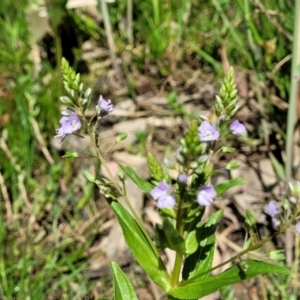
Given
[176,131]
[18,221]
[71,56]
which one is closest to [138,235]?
[18,221]

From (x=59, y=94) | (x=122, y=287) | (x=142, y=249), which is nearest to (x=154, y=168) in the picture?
(x=142, y=249)

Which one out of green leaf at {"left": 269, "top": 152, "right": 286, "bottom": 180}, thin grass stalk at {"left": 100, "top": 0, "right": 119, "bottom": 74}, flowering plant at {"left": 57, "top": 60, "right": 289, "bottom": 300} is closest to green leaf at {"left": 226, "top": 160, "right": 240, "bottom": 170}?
flowering plant at {"left": 57, "top": 60, "right": 289, "bottom": 300}

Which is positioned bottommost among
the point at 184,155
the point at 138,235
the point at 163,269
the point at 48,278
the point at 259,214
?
the point at 259,214

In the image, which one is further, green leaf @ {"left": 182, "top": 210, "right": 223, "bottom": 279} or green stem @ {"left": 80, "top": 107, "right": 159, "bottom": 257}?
green leaf @ {"left": 182, "top": 210, "right": 223, "bottom": 279}

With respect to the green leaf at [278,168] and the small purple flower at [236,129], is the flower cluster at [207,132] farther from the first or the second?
the green leaf at [278,168]

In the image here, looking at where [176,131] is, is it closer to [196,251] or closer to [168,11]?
[168,11]

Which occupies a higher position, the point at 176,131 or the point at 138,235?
the point at 138,235

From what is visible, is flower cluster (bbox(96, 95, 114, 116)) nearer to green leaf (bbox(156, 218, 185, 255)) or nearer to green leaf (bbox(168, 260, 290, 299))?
green leaf (bbox(156, 218, 185, 255))

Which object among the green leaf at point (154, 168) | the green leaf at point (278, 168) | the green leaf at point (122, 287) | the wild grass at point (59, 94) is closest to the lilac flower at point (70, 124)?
the green leaf at point (154, 168)
